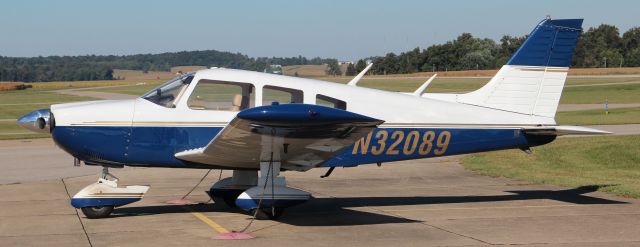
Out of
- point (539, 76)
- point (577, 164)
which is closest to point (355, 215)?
point (539, 76)

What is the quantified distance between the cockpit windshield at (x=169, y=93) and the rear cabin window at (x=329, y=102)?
168 cm

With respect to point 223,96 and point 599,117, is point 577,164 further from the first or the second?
point 599,117

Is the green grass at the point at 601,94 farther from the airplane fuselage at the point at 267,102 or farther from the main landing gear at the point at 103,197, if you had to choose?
the main landing gear at the point at 103,197

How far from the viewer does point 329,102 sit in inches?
429

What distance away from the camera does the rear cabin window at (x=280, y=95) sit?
10.7 meters

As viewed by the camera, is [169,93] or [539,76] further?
[539,76]

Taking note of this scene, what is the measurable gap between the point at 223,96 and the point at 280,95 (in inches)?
29.3

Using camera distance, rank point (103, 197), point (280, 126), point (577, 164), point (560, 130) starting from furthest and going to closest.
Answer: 1. point (577, 164)
2. point (560, 130)
3. point (103, 197)
4. point (280, 126)

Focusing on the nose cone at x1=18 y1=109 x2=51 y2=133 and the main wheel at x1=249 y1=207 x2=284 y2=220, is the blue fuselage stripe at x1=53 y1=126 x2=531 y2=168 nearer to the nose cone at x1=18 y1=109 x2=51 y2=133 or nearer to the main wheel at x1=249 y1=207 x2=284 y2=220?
the nose cone at x1=18 y1=109 x2=51 y2=133

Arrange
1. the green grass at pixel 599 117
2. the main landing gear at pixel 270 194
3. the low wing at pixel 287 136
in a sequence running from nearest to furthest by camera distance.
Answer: the low wing at pixel 287 136, the main landing gear at pixel 270 194, the green grass at pixel 599 117

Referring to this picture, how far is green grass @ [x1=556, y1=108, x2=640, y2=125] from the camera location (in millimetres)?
31234

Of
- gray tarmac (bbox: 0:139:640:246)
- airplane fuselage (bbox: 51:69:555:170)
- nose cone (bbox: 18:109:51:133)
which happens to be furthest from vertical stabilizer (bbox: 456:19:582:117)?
nose cone (bbox: 18:109:51:133)

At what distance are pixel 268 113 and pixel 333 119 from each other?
0.71 metres

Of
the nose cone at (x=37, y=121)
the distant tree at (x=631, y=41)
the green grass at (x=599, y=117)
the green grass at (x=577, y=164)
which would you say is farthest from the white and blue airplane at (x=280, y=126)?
the distant tree at (x=631, y=41)
